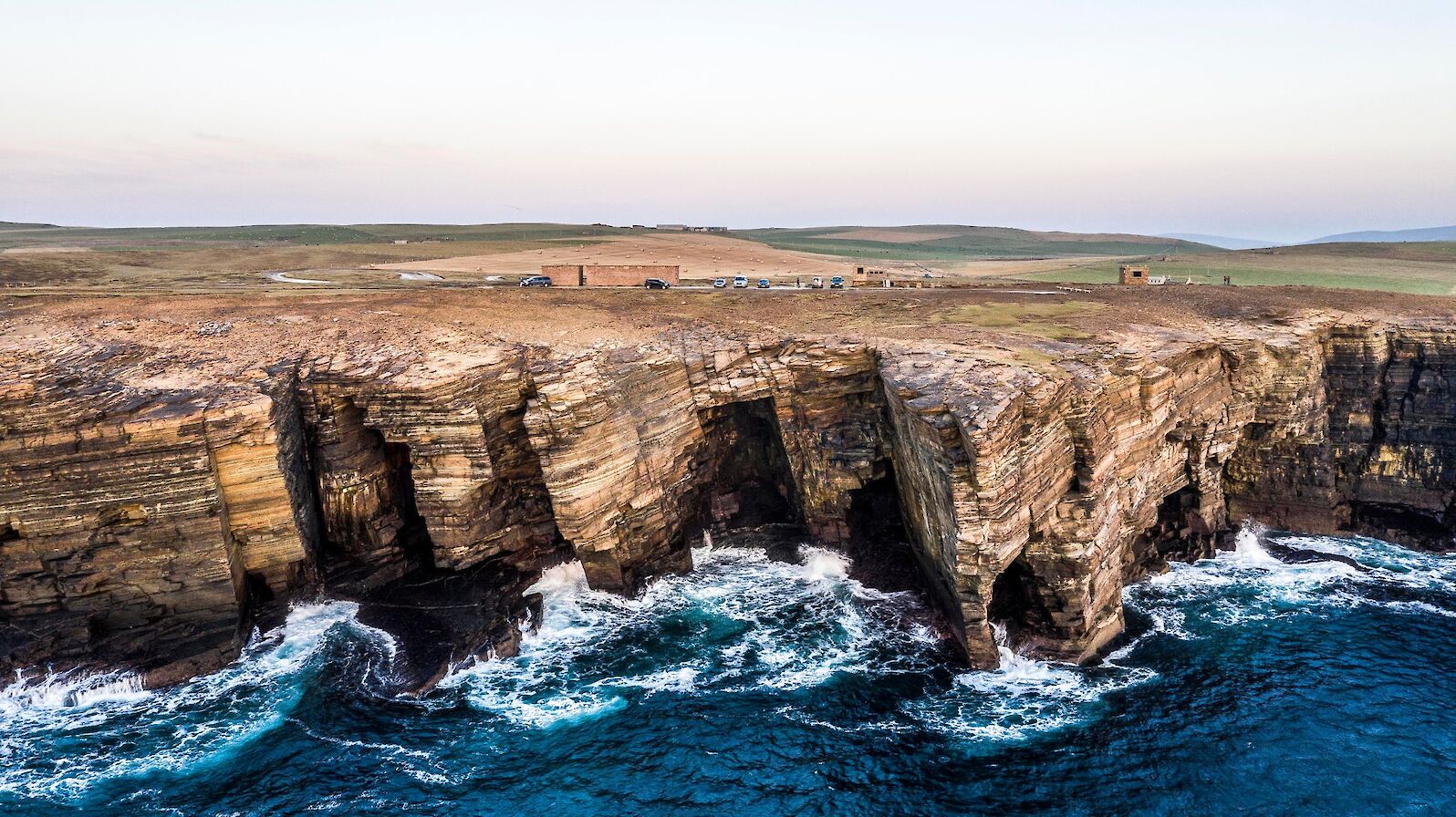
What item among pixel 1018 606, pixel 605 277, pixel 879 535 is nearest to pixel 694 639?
pixel 879 535

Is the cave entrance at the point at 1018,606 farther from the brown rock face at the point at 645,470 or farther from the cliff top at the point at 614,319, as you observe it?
the cliff top at the point at 614,319

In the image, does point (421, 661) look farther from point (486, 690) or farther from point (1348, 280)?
point (1348, 280)

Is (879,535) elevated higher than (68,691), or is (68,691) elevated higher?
(879,535)

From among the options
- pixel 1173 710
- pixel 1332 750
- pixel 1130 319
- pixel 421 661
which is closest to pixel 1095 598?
pixel 1173 710

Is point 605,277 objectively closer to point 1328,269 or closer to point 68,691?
point 68,691

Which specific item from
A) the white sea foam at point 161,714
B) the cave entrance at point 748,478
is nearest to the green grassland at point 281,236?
the cave entrance at point 748,478

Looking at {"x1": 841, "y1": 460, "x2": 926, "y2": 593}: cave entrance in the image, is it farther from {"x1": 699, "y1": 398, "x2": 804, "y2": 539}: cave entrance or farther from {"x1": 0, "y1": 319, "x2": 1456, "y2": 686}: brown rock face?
{"x1": 699, "y1": 398, "x2": 804, "y2": 539}: cave entrance

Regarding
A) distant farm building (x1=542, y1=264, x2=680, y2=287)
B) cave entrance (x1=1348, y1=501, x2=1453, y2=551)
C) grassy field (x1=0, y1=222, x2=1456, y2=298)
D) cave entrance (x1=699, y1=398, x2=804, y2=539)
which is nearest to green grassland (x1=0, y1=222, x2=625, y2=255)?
Result: grassy field (x1=0, y1=222, x2=1456, y2=298)
